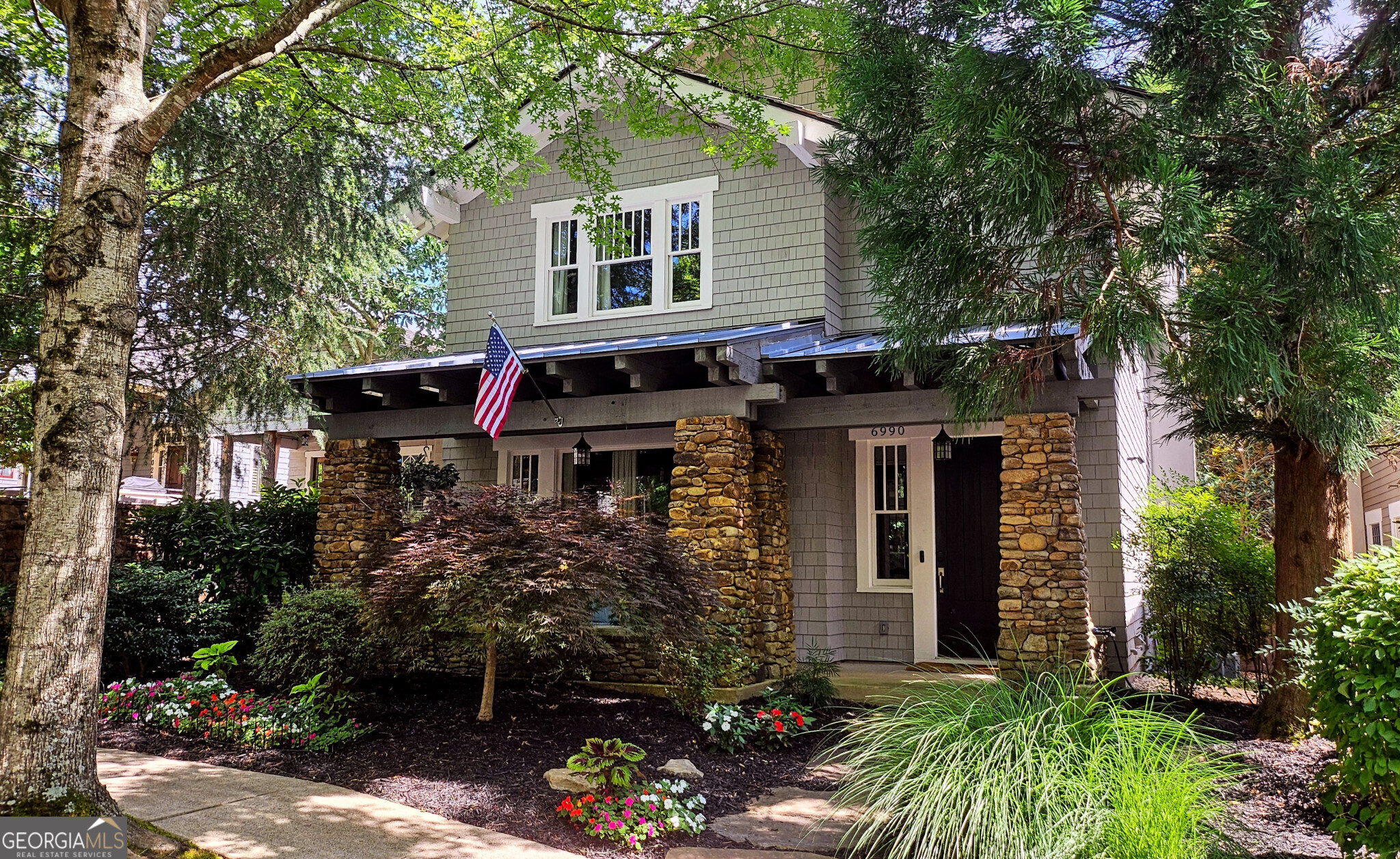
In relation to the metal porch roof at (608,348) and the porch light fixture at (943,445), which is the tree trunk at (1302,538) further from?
the metal porch roof at (608,348)

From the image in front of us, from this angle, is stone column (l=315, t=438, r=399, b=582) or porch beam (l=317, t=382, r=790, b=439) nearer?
porch beam (l=317, t=382, r=790, b=439)

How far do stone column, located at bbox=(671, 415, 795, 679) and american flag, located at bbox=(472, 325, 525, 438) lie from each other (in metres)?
1.58

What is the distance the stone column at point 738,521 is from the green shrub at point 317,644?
9.20ft

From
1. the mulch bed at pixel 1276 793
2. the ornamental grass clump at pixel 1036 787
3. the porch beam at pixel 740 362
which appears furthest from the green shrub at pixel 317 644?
the mulch bed at pixel 1276 793

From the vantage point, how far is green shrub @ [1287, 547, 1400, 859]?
340 cm

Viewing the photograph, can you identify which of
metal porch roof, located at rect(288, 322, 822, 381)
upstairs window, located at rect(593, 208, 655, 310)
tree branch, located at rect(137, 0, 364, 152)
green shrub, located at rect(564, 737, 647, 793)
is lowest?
green shrub, located at rect(564, 737, 647, 793)

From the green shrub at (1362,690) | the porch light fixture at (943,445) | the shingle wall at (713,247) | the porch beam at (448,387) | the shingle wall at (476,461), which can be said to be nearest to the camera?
the green shrub at (1362,690)

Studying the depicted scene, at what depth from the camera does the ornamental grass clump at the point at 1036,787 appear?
3605 millimetres

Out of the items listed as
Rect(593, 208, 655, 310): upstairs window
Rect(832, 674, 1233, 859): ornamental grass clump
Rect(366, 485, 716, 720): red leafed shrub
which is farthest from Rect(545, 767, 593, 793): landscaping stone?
Rect(593, 208, 655, 310): upstairs window

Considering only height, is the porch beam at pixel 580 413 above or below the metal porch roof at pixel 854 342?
below

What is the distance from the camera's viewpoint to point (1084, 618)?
7246mm

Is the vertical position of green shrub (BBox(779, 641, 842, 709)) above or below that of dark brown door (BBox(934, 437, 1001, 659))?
below

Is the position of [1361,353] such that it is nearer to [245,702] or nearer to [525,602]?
[525,602]

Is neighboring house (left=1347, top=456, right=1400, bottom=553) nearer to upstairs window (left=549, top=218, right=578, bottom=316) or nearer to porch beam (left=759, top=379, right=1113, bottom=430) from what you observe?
porch beam (left=759, top=379, right=1113, bottom=430)
